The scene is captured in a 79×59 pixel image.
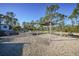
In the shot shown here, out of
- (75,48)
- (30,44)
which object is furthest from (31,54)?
(75,48)

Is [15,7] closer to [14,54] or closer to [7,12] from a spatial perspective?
[7,12]

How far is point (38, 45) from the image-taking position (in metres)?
6.70

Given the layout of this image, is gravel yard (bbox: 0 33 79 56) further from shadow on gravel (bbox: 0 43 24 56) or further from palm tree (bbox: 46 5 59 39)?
palm tree (bbox: 46 5 59 39)

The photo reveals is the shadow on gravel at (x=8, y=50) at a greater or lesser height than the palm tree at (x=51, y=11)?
lesser

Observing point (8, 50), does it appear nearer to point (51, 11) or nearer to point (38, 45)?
point (38, 45)

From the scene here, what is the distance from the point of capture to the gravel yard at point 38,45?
6656 mm

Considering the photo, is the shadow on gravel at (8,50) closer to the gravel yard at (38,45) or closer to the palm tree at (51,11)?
the gravel yard at (38,45)

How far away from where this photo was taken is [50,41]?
671 centimetres

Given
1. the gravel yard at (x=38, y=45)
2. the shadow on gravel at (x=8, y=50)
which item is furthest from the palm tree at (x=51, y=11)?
the shadow on gravel at (x=8, y=50)

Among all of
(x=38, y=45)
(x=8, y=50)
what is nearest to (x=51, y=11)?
(x=38, y=45)

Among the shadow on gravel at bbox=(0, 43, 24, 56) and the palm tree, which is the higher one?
the palm tree

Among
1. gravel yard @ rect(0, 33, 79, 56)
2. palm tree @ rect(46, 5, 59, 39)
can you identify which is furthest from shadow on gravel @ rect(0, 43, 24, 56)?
palm tree @ rect(46, 5, 59, 39)

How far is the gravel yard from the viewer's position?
262 inches

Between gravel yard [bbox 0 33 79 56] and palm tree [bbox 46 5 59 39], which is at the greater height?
palm tree [bbox 46 5 59 39]
